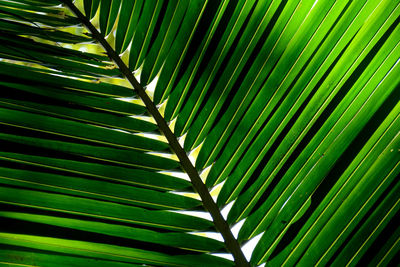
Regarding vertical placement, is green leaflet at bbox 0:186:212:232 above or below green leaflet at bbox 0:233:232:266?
above

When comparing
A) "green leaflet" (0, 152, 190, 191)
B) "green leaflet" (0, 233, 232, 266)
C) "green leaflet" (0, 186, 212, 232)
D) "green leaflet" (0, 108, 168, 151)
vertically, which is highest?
"green leaflet" (0, 108, 168, 151)

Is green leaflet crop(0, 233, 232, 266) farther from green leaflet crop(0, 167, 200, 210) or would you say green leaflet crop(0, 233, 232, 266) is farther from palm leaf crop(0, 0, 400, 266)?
green leaflet crop(0, 167, 200, 210)

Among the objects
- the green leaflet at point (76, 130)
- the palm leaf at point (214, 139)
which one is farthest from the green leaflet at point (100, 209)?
the green leaflet at point (76, 130)

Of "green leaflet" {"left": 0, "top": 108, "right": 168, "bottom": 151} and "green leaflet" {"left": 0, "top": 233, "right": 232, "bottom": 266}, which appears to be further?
"green leaflet" {"left": 0, "top": 108, "right": 168, "bottom": 151}

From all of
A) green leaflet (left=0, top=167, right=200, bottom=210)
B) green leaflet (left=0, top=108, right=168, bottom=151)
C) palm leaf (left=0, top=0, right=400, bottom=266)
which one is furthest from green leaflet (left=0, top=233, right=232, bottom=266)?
green leaflet (left=0, top=108, right=168, bottom=151)

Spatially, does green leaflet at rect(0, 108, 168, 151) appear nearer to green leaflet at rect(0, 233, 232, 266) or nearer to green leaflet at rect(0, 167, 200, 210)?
green leaflet at rect(0, 167, 200, 210)

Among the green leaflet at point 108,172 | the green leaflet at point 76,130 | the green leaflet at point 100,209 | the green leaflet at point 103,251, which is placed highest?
the green leaflet at point 76,130

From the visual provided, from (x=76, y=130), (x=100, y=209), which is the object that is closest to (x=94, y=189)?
(x=100, y=209)

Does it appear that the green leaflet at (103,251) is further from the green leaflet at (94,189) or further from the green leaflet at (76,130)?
the green leaflet at (76,130)

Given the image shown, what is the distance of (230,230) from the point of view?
1051mm

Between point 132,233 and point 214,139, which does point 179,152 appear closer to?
point 214,139

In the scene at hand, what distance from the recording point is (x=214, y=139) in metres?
1.09

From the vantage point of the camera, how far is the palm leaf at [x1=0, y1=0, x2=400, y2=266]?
0.93 metres

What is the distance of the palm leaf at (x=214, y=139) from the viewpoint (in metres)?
0.93
